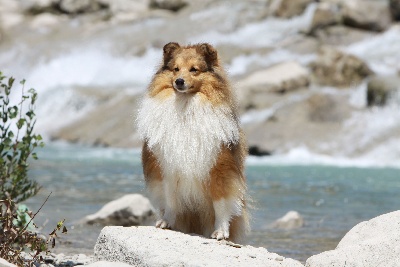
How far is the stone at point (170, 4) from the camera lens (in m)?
41.9

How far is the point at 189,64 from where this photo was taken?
6.41m

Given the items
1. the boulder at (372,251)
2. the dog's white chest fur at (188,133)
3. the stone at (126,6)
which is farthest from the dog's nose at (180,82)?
the stone at (126,6)

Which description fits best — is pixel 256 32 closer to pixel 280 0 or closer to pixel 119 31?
pixel 280 0

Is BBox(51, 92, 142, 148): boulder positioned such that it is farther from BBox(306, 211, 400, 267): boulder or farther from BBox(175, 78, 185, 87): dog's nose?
BBox(306, 211, 400, 267): boulder

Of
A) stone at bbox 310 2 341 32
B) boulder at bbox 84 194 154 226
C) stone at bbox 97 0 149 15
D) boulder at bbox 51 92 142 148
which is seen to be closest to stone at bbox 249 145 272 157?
boulder at bbox 51 92 142 148

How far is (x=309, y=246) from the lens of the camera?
977 centimetres

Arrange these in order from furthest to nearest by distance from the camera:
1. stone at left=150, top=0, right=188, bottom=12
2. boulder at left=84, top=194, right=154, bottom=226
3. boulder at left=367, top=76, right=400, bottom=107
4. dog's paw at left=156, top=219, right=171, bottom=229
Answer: stone at left=150, top=0, right=188, bottom=12
boulder at left=367, top=76, right=400, bottom=107
boulder at left=84, top=194, right=154, bottom=226
dog's paw at left=156, top=219, right=171, bottom=229

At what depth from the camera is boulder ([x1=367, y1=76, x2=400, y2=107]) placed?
24.2 metres

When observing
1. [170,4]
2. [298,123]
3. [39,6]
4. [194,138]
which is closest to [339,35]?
[298,123]

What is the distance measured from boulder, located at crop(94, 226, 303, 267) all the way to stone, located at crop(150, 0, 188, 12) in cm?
3612

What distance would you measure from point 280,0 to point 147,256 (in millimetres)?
31736

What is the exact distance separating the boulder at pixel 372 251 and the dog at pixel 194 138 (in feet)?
2.88

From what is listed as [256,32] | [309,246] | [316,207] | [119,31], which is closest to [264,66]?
[256,32]

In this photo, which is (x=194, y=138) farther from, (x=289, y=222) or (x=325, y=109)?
(x=325, y=109)
